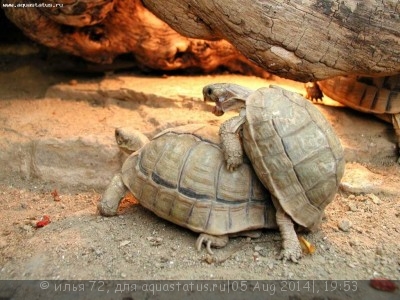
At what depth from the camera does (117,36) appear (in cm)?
487

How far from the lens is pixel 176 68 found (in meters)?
5.32

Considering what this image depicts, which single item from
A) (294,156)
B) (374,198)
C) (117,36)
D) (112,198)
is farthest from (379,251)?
(117,36)

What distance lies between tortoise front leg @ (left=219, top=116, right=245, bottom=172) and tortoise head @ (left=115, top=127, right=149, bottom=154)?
97 cm

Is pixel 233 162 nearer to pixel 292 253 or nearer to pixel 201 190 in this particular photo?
pixel 201 190

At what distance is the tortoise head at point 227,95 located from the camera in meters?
3.30

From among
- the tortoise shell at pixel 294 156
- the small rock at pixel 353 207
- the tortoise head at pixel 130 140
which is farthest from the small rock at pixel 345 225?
the tortoise head at pixel 130 140

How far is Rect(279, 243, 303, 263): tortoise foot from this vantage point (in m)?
2.93

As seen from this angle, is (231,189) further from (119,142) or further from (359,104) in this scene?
(359,104)

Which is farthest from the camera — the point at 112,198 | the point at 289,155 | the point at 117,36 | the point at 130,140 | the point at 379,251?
the point at 117,36

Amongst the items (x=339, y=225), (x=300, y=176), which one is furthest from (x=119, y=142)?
(x=339, y=225)

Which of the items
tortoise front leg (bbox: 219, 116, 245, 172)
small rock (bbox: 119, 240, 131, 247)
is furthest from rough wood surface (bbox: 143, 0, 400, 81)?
small rock (bbox: 119, 240, 131, 247)

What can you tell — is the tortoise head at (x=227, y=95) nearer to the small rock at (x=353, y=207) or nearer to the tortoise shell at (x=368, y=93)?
the small rock at (x=353, y=207)

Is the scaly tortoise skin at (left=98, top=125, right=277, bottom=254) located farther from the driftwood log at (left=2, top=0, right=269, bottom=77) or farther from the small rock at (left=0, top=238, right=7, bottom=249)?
the driftwood log at (left=2, top=0, right=269, bottom=77)

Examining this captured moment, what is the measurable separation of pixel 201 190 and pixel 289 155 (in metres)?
0.67
